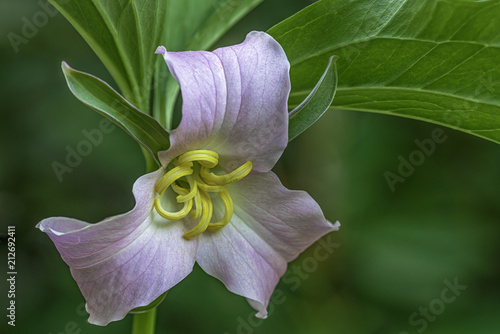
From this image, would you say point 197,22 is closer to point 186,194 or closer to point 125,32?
point 125,32

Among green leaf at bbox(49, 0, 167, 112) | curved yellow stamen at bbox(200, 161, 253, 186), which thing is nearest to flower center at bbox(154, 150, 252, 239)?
curved yellow stamen at bbox(200, 161, 253, 186)

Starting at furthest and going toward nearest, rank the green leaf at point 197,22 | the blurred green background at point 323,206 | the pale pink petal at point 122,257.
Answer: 1. the blurred green background at point 323,206
2. the green leaf at point 197,22
3. the pale pink petal at point 122,257

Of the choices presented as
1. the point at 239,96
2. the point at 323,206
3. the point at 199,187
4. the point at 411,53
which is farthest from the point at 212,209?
the point at 323,206

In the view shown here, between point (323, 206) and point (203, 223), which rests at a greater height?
point (203, 223)

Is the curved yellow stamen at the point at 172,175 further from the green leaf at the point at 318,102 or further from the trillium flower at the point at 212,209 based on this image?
the green leaf at the point at 318,102

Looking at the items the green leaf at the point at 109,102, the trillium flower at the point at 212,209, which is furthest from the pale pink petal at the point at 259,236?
the green leaf at the point at 109,102

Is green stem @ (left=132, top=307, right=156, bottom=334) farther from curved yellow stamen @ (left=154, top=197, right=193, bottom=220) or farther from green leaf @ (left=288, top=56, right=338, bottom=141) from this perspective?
green leaf @ (left=288, top=56, right=338, bottom=141)

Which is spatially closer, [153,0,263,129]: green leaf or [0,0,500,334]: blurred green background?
[153,0,263,129]: green leaf
